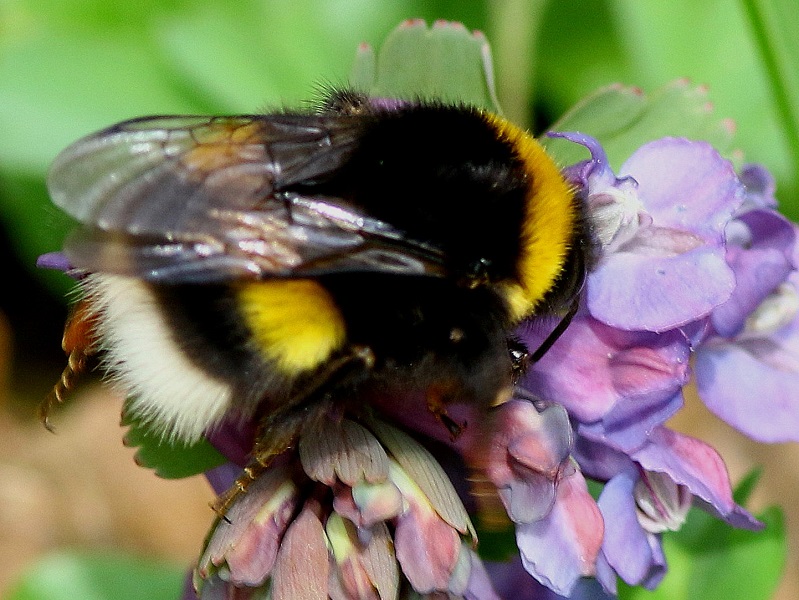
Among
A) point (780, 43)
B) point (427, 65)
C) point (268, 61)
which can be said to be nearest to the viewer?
point (427, 65)

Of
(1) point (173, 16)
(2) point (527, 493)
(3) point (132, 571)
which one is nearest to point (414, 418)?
(2) point (527, 493)

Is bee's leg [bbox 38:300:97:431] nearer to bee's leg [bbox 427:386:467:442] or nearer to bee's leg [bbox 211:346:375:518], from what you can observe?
bee's leg [bbox 211:346:375:518]

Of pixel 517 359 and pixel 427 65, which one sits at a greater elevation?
pixel 427 65

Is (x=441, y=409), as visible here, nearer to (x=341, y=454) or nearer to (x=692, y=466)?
(x=341, y=454)

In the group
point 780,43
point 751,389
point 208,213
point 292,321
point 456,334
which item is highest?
point 208,213

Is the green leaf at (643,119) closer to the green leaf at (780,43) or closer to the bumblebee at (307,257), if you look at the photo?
the green leaf at (780,43)

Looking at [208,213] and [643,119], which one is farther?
[643,119]

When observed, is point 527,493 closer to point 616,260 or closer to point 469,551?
point 469,551

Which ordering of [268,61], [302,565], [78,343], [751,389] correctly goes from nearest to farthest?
[302,565]
[78,343]
[751,389]
[268,61]

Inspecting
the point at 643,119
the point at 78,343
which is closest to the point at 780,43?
the point at 643,119
